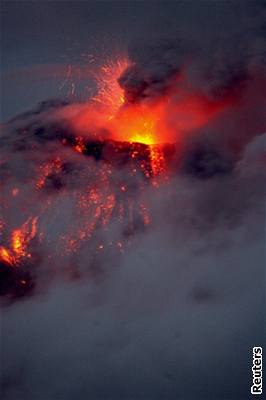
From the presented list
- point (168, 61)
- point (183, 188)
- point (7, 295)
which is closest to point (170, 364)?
point (7, 295)

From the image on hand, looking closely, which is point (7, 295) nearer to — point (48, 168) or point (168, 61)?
point (48, 168)

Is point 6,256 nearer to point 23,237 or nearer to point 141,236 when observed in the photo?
point 23,237
